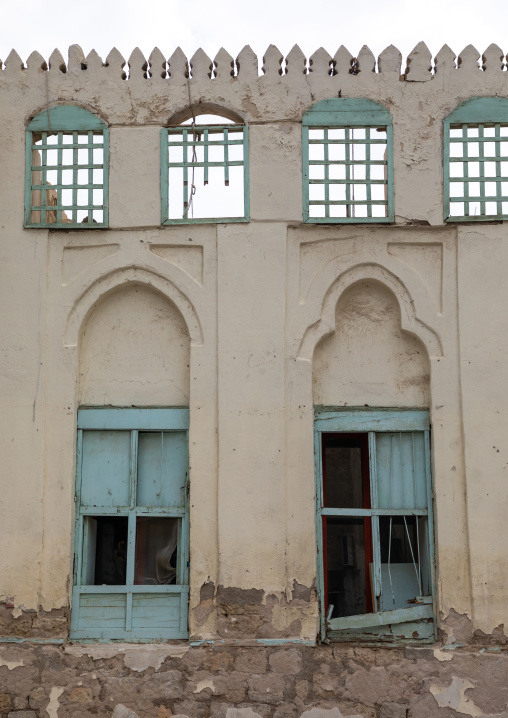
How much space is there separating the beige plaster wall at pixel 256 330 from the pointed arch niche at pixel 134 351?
18 mm

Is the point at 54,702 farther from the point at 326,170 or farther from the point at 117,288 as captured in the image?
the point at 326,170

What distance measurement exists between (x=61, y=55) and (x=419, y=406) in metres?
4.68

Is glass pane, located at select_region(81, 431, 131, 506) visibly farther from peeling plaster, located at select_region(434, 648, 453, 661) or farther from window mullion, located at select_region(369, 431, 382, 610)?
peeling plaster, located at select_region(434, 648, 453, 661)

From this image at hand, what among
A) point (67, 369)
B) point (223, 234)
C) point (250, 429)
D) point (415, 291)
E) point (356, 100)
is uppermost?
point (356, 100)

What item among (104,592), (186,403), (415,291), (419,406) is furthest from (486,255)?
(104,592)

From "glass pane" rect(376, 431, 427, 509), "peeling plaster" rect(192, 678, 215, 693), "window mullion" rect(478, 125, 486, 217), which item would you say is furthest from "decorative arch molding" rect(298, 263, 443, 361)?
"peeling plaster" rect(192, 678, 215, 693)

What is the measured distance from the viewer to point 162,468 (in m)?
8.15

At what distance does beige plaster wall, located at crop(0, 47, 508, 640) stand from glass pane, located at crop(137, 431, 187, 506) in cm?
24

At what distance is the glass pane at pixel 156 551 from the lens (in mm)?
8102

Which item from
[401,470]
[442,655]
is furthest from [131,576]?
[442,655]

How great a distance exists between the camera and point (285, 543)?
25.7 feet

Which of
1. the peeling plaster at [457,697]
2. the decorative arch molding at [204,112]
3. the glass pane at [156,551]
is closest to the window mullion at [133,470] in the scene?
the glass pane at [156,551]

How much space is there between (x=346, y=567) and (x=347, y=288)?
5554 mm

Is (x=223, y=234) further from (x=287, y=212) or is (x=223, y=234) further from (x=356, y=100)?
(x=356, y=100)
